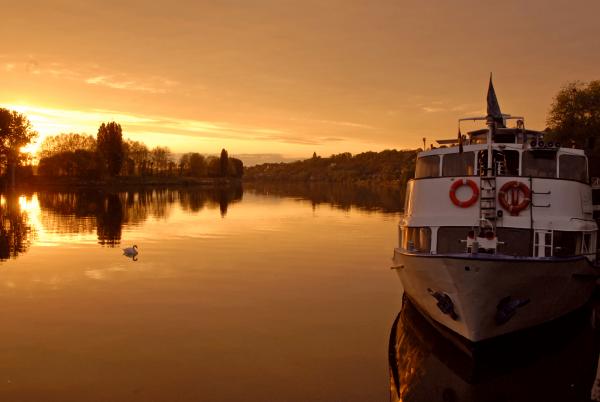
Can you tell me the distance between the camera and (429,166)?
22.5 meters

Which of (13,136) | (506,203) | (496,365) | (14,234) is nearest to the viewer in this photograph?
(496,365)

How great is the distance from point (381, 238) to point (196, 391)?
1466 inches

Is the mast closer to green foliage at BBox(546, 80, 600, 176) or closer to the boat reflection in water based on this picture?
the boat reflection in water

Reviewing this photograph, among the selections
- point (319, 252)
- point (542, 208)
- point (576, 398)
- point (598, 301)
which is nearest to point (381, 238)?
point (319, 252)

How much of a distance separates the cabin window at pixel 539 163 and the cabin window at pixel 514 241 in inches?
105

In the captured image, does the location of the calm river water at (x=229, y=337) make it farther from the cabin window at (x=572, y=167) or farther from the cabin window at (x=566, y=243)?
the cabin window at (x=572, y=167)

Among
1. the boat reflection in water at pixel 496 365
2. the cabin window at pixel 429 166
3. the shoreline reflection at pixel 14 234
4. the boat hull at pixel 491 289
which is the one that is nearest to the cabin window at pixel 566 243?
the boat hull at pixel 491 289

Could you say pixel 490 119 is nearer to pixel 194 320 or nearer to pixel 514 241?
pixel 514 241

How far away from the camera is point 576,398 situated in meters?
15.3

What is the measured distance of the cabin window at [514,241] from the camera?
64.4ft

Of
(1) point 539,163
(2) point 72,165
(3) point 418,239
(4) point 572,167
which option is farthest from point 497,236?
(2) point 72,165

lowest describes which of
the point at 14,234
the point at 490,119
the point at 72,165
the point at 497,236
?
the point at 14,234

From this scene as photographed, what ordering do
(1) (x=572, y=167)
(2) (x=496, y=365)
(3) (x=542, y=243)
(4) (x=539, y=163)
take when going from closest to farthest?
(2) (x=496, y=365) < (3) (x=542, y=243) < (4) (x=539, y=163) < (1) (x=572, y=167)

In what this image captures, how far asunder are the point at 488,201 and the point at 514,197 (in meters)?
0.94
